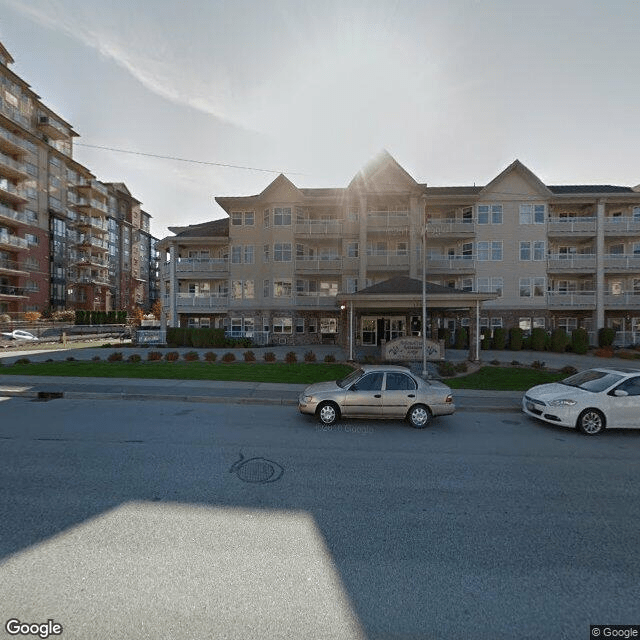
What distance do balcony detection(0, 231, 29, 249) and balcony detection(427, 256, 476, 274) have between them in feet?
155

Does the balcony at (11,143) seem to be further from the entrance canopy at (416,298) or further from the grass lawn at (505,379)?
the grass lawn at (505,379)

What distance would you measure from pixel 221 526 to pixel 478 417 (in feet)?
24.7

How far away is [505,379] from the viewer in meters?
13.0

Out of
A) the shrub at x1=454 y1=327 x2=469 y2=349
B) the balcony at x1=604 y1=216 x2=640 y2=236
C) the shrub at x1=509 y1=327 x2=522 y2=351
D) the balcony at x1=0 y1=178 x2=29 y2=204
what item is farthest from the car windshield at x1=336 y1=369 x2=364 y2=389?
the balcony at x1=0 y1=178 x2=29 y2=204

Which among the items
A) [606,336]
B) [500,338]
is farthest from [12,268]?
[606,336]

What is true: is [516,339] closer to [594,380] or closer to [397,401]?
[594,380]

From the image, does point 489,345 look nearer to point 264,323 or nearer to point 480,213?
point 480,213

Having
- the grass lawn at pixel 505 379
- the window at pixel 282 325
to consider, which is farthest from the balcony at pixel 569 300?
the window at pixel 282 325

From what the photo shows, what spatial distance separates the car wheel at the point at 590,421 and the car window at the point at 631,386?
0.86 metres

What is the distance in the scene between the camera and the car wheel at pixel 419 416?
7.91 m

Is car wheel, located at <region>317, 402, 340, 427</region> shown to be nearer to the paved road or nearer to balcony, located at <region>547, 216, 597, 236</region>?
the paved road

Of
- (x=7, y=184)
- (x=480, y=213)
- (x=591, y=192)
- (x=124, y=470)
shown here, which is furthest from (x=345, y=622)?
(x=7, y=184)

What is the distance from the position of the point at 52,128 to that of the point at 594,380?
6670cm

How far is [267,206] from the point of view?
2792 cm
